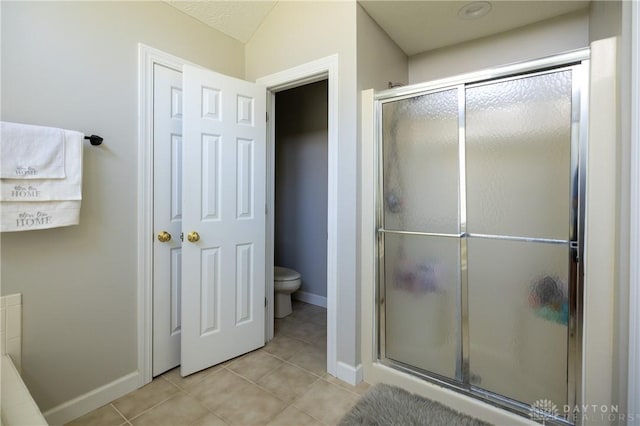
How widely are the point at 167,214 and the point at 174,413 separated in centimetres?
115

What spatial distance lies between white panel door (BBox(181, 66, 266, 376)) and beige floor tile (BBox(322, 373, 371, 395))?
64 cm

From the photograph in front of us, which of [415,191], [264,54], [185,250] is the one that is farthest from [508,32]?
[185,250]

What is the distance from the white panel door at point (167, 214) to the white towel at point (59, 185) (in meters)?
0.43

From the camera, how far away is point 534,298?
1.47 meters

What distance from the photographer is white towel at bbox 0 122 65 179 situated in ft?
4.20

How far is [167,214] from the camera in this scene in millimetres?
1941

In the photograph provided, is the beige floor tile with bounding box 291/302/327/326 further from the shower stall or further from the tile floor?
the shower stall

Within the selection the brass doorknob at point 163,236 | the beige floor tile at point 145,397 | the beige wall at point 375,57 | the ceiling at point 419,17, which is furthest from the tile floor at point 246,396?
the ceiling at point 419,17

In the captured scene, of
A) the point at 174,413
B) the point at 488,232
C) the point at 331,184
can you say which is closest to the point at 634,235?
the point at 488,232

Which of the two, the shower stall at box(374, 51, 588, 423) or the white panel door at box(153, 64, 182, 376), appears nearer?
the shower stall at box(374, 51, 588, 423)

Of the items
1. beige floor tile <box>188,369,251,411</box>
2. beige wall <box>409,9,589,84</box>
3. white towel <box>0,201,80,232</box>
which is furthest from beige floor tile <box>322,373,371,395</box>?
beige wall <box>409,9,589,84</box>

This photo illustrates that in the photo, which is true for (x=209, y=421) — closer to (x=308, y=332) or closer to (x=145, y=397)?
(x=145, y=397)

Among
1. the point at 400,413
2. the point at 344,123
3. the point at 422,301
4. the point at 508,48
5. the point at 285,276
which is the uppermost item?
the point at 508,48

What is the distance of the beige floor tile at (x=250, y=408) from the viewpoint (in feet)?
5.16
